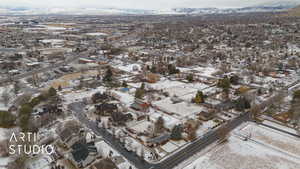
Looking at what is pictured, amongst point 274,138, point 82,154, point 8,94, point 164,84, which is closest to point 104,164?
point 82,154

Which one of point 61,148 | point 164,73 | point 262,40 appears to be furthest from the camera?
point 262,40

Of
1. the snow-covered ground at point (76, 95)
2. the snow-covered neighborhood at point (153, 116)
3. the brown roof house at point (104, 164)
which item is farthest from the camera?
the snow-covered ground at point (76, 95)

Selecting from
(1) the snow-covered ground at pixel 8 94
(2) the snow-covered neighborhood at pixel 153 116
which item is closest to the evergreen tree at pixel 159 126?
(2) the snow-covered neighborhood at pixel 153 116

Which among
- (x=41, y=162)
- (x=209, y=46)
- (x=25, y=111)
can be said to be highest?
(x=209, y=46)

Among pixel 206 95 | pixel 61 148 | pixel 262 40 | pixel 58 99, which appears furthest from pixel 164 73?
pixel 262 40

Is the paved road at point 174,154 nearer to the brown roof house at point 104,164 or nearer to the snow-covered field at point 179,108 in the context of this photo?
the brown roof house at point 104,164

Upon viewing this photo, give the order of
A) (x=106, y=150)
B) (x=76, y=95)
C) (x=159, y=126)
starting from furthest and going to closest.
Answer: (x=76, y=95), (x=159, y=126), (x=106, y=150)

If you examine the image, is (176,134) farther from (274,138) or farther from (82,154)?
(274,138)

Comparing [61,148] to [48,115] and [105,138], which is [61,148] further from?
[48,115]
